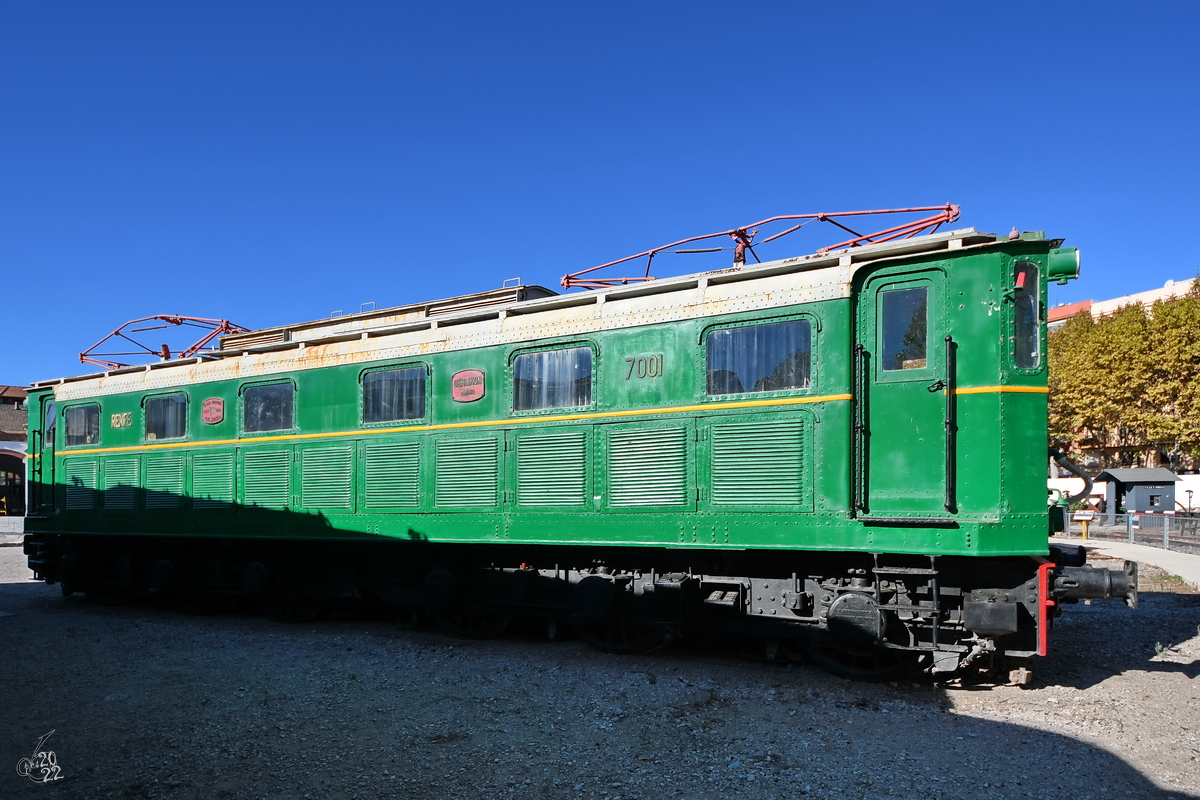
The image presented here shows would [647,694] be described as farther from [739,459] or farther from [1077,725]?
[1077,725]

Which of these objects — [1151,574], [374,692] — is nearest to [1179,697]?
[374,692]

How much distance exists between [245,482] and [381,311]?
3.19 m

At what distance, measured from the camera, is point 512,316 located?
9.65 m

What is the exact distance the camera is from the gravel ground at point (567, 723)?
5383 mm

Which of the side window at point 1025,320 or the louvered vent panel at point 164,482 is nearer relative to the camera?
the side window at point 1025,320

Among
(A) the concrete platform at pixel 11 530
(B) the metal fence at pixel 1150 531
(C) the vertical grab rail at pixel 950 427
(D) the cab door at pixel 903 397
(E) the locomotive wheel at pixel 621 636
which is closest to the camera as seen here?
(C) the vertical grab rail at pixel 950 427

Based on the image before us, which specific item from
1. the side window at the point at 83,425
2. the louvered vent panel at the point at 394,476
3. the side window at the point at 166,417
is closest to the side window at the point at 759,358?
the louvered vent panel at the point at 394,476

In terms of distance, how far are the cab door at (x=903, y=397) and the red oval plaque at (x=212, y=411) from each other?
9360mm

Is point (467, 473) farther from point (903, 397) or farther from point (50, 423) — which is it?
point (50, 423)

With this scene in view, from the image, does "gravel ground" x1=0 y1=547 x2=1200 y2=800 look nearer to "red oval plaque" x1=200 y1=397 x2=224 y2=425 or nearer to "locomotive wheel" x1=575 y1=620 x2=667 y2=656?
"locomotive wheel" x1=575 y1=620 x2=667 y2=656

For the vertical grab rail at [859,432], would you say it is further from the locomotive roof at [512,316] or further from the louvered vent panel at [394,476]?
the louvered vent panel at [394,476]

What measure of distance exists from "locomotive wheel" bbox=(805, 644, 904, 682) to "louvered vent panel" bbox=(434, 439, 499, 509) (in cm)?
404

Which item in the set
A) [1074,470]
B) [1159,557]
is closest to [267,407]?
[1074,470]

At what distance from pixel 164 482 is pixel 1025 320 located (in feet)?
40.3
